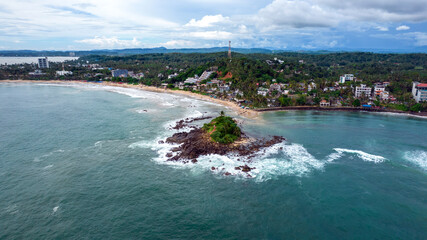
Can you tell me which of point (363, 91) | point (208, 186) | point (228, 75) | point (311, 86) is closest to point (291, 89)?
point (311, 86)

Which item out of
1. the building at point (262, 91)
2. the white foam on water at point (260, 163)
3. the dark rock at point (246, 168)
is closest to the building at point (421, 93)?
the building at point (262, 91)

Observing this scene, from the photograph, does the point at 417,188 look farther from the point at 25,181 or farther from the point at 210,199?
the point at 25,181

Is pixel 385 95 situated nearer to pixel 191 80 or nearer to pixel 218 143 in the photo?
pixel 218 143

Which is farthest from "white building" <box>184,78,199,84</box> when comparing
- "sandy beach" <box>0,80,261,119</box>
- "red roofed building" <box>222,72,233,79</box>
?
"red roofed building" <box>222,72,233,79</box>

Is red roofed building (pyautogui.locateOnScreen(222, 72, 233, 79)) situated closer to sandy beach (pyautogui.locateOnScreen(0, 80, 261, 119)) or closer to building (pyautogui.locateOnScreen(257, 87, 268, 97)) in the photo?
sandy beach (pyautogui.locateOnScreen(0, 80, 261, 119))

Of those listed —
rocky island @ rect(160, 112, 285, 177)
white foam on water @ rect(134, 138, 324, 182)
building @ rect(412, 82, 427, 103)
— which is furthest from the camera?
building @ rect(412, 82, 427, 103)
